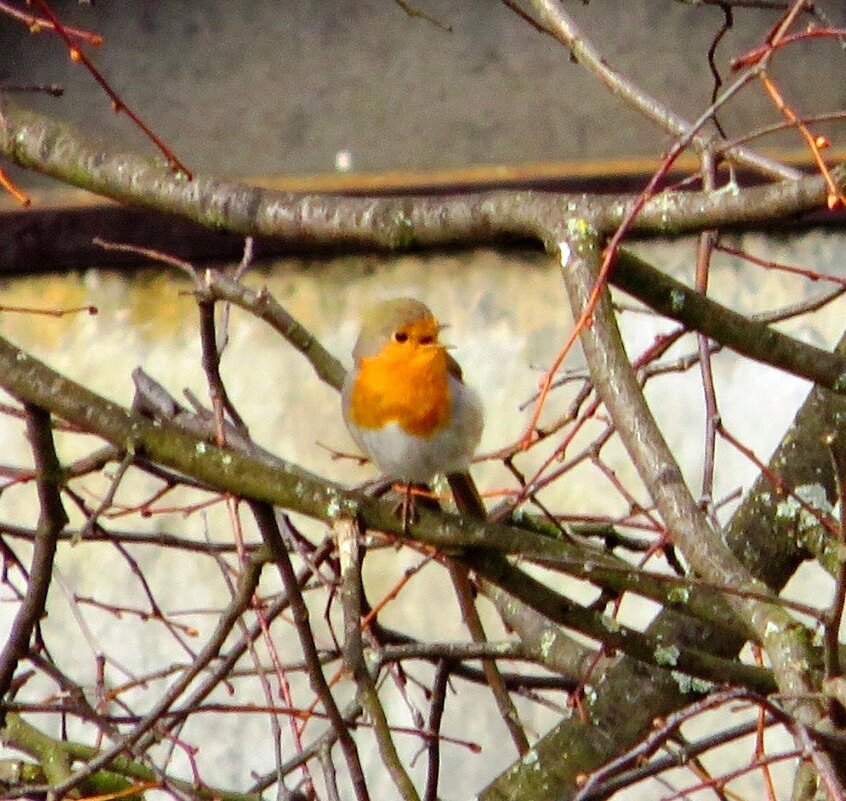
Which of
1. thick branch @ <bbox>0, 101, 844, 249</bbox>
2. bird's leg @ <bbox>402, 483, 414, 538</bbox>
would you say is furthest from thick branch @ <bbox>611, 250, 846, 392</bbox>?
bird's leg @ <bbox>402, 483, 414, 538</bbox>

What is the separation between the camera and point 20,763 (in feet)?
5.47

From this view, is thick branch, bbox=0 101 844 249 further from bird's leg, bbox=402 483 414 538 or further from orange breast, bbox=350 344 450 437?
orange breast, bbox=350 344 450 437

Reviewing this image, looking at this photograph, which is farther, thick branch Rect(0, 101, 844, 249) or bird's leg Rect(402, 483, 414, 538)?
bird's leg Rect(402, 483, 414, 538)

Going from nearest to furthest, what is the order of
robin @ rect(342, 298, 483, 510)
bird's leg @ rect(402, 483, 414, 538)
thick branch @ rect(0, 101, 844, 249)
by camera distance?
thick branch @ rect(0, 101, 844, 249) < bird's leg @ rect(402, 483, 414, 538) < robin @ rect(342, 298, 483, 510)

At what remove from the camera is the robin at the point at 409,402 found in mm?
1870

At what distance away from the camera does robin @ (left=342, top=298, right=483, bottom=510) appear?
1870 millimetres

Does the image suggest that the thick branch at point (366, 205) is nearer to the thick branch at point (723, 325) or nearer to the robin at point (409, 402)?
the thick branch at point (723, 325)

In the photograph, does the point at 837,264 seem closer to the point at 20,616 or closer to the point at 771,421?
the point at 771,421

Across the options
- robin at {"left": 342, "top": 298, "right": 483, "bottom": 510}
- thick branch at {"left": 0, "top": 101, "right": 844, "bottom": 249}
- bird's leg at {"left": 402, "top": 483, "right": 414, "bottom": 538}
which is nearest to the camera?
Answer: thick branch at {"left": 0, "top": 101, "right": 844, "bottom": 249}

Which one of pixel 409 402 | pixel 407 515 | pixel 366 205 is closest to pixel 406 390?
pixel 409 402

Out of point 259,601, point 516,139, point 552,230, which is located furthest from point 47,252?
point 552,230

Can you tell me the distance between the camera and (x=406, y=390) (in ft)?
6.23

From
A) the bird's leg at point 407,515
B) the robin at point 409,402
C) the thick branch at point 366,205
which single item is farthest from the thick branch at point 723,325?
the robin at point 409,402

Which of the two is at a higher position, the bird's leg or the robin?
the robin
